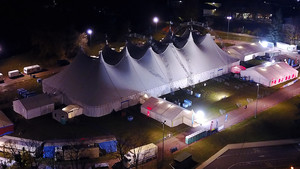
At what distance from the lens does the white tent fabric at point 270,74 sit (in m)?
41.9

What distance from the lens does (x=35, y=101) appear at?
33281 mm

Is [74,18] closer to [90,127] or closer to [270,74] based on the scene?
[270,74]

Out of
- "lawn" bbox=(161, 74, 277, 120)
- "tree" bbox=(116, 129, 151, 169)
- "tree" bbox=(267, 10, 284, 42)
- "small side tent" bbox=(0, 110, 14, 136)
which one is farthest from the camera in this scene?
"tree" bbox=(267, 10, 284, 42)

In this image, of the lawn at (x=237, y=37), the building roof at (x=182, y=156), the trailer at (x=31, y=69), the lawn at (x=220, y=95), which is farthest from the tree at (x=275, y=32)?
the building roof at (x=182, y=156)

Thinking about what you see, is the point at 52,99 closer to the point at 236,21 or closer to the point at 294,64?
the point at 294,64

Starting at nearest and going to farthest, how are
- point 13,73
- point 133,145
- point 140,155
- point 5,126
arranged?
point 140,155, point 133,145, point 5,126, point 13,73

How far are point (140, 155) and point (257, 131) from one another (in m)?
11.8

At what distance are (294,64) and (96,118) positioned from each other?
32664 millimetres

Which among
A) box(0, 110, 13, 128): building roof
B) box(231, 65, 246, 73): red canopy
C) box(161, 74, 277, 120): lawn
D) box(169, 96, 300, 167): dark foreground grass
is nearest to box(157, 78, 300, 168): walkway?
box(169, 96, 300, 167): dark foreground grass

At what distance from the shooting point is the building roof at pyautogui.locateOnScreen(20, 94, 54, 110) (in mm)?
32656

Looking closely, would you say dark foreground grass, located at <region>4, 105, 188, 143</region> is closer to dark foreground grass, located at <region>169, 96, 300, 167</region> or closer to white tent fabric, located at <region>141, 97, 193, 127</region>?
white tent fabric, located at <region>141, 97, 193, 127</region>

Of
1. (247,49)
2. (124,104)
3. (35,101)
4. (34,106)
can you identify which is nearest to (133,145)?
(124,104)

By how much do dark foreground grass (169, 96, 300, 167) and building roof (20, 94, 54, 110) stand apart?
1489cm

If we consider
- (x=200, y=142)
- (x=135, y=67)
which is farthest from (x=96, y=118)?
(x=200, y=142)
